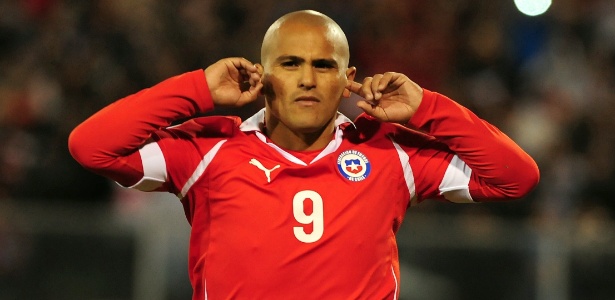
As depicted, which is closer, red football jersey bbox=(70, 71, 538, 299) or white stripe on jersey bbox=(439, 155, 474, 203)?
red football jersey bbox=(70, 71, 538, 299)

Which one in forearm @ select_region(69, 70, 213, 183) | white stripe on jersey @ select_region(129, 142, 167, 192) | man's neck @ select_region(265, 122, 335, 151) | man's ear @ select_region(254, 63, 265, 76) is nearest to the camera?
forearm @ select_region(69, 70, 213, 183)

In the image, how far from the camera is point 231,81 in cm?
349

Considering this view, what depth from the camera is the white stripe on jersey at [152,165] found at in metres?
3.41

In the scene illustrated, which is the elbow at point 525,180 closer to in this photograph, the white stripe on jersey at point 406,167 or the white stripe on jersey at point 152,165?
the white stripe on jersey at point 406,167

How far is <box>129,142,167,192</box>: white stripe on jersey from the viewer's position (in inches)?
134

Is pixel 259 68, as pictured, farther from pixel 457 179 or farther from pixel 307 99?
pixel 457 179

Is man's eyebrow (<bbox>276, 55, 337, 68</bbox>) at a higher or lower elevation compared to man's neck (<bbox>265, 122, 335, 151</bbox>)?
higher

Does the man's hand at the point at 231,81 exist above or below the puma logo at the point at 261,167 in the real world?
above

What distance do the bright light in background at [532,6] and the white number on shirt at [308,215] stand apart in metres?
5.73

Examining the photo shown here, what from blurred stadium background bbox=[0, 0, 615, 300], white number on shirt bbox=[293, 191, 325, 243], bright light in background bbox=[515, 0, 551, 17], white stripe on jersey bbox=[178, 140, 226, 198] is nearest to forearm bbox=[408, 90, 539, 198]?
white number on shirt bbox=[293, 191, 325, 243]

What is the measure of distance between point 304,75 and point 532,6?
18.7 ft

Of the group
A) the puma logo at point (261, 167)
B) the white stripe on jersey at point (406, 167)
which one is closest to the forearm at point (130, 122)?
the puma logo at point (261, 167)

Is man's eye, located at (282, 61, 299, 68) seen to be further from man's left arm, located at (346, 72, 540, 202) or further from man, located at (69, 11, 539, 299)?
man's left arm, located at (346, 72, 540, 202)

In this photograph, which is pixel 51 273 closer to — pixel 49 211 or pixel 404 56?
pixel 49 211
